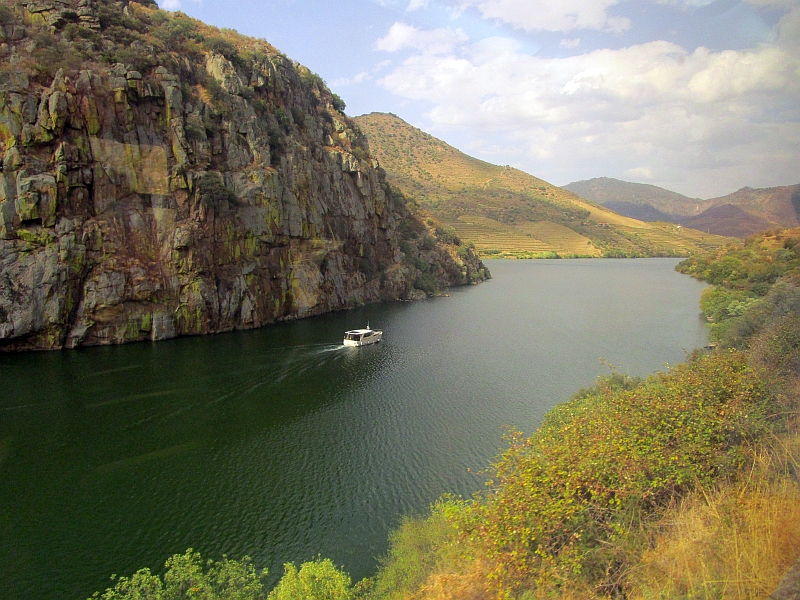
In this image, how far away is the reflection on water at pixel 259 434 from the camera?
1706 centimetres

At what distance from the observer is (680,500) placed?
10.3m

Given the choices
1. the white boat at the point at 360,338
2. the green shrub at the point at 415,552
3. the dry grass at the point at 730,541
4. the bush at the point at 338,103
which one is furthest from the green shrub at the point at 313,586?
the bush at the point at 338,103

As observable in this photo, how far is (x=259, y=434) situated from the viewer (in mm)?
25938

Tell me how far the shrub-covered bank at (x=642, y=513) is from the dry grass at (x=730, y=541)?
0.02 meters

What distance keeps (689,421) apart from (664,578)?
17.5ft

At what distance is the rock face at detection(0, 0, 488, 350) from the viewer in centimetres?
4034

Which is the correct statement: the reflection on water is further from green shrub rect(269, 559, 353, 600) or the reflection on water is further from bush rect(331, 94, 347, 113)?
bush rect(331, 94, 347, 113)

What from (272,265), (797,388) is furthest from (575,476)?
(272,265)

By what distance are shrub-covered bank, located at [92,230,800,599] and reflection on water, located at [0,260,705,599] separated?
4.41 metres

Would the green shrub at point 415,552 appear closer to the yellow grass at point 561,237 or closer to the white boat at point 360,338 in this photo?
the white boat at point 360,338

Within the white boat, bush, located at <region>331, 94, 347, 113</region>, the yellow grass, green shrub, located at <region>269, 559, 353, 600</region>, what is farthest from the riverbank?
the yellow grass

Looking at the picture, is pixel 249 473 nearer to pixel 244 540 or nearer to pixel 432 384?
pixel 244 540

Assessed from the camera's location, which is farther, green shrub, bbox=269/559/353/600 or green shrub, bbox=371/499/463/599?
green shrub, bbox=371/499/463/599

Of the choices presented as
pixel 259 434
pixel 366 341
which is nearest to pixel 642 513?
pixel 259 434
